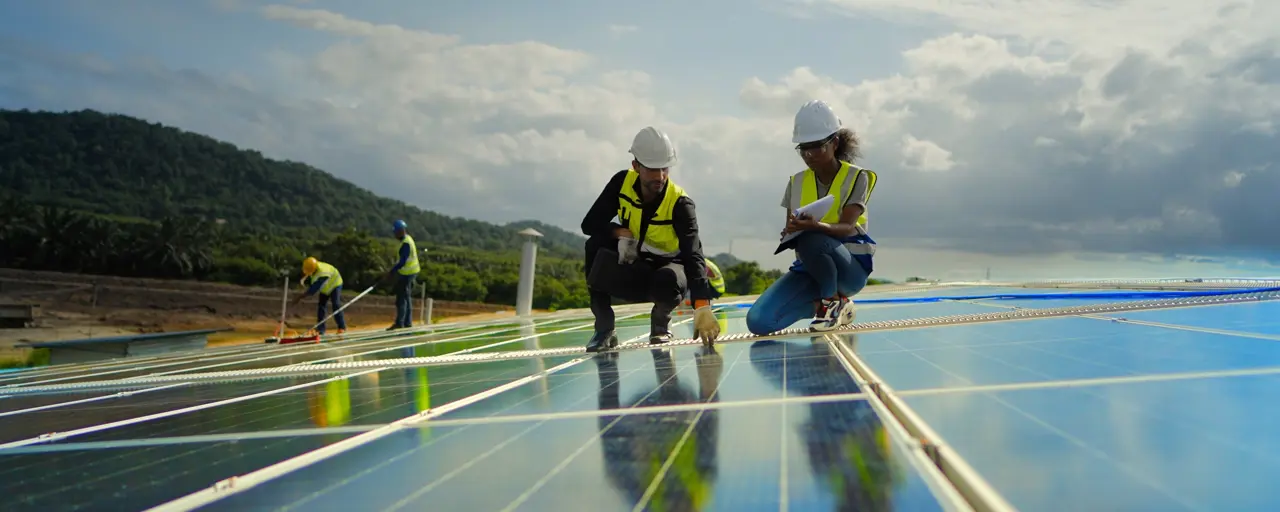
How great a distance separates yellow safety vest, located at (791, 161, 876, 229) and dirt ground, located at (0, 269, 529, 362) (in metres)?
26.3

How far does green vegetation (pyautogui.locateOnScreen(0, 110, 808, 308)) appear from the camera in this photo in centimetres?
3484

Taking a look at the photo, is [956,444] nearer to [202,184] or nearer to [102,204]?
[102,204]

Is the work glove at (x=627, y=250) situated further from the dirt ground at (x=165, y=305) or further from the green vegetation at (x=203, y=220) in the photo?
the dirt ground at (x=165, y=305)

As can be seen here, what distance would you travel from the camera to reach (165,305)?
32969mm

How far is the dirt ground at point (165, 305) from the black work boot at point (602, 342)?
26054mm

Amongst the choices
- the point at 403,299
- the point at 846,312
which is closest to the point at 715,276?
the point at 403,299

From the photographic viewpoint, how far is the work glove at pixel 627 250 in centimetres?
521

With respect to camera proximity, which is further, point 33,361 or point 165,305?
point 165,305

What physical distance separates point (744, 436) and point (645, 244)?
3376 millimetres

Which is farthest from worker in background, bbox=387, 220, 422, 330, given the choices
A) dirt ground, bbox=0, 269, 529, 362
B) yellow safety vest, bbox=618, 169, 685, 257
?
dirt ground, bbox=0, 269, 529, 362

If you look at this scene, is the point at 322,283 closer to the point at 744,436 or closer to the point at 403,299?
the point at 403,299

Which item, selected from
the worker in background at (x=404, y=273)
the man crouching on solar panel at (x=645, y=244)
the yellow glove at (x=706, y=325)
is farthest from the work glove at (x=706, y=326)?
the worker in background at (x=404, y=273)

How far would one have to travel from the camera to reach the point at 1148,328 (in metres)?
3.71

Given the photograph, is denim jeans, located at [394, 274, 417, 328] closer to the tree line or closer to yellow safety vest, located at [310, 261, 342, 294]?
yellow safety vest, located at [310, 261, 342, 294]
